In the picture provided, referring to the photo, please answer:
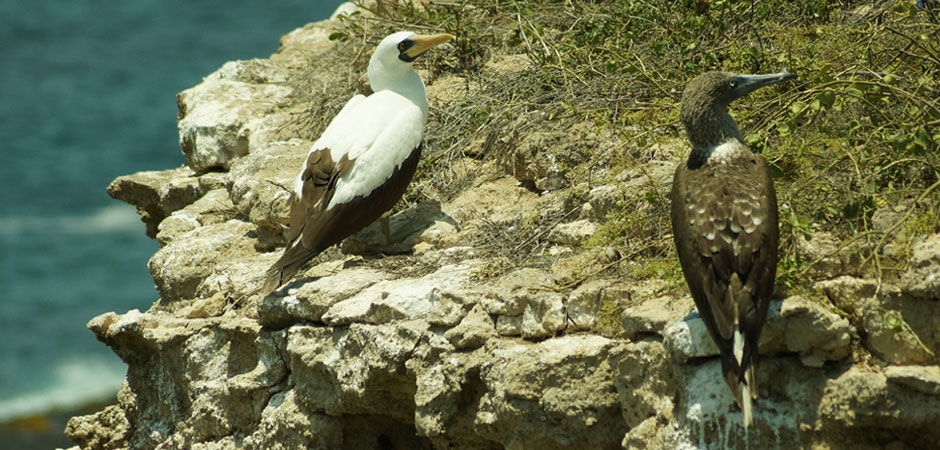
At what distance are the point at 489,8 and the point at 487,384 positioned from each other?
3.93m

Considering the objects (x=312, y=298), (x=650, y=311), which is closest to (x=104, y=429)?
(x=312, y=298)

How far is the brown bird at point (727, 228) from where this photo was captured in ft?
11.0

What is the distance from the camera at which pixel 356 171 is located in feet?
16.9

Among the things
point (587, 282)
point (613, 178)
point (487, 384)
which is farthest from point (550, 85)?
point (487, 384)

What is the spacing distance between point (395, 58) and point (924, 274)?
3.18m

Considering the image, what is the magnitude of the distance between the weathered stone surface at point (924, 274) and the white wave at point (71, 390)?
36.3ft

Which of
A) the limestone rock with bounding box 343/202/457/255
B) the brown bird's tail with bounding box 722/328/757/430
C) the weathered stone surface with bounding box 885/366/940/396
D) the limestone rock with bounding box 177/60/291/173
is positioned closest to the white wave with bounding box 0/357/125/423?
the limestone rock with bounding box 177/60/291/173

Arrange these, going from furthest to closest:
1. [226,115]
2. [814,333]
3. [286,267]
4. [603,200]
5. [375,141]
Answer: [226,115] → [375,141] → [286,267] → [603,200] → [814,333]

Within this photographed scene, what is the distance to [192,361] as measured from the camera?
527 cm

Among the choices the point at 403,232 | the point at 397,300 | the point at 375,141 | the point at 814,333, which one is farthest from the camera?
the point at 403,232

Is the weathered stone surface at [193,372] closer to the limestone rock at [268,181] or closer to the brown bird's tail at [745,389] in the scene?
the limestone rock at [268,181]

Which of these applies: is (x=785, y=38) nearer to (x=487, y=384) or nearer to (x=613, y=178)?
(x=613, y=178)

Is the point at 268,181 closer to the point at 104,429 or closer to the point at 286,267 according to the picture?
the point at 286,267

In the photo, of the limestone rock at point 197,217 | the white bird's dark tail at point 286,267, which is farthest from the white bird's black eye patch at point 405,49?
the limestone rock at point 197,217
